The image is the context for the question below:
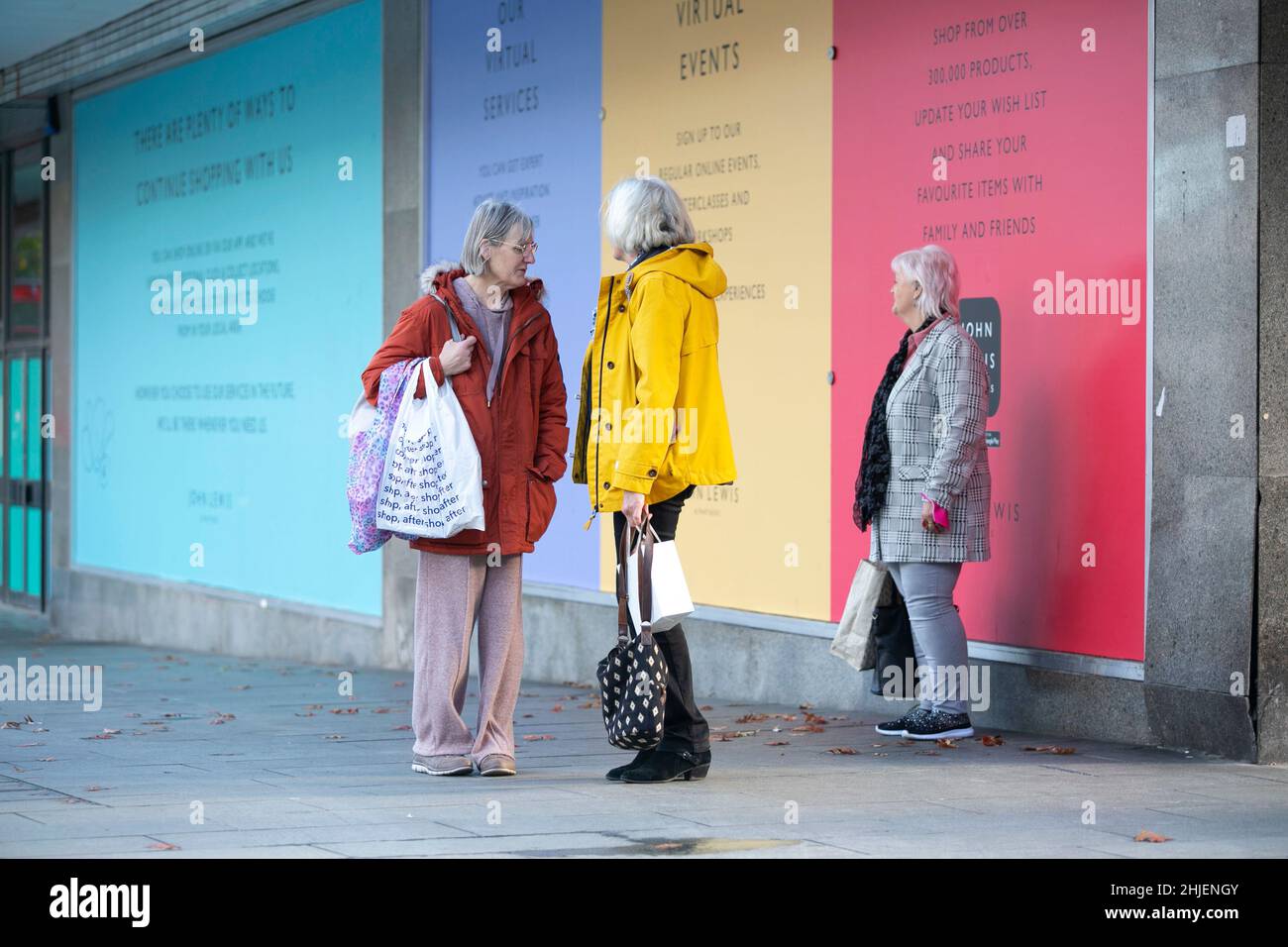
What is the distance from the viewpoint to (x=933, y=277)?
8000 mm

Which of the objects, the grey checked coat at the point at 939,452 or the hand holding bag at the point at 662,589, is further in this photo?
the grey checked coat at the point at 939,452

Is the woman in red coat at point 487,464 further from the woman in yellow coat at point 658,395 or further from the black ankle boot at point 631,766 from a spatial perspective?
the black ankle boot at point 631,766

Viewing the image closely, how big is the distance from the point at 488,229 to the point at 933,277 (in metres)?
2.04

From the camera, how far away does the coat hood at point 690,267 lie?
665 cm

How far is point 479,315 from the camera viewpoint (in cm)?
704

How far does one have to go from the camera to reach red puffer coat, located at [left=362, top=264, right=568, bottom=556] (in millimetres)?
6938

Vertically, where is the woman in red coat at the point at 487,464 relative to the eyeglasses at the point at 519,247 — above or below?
below

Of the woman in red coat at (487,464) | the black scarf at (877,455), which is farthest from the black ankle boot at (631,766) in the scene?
the black scarf at (877,455)

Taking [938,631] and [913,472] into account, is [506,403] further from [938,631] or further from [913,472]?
[938,631]

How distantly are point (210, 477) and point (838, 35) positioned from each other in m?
8.22

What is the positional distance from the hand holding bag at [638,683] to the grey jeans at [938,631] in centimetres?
172
